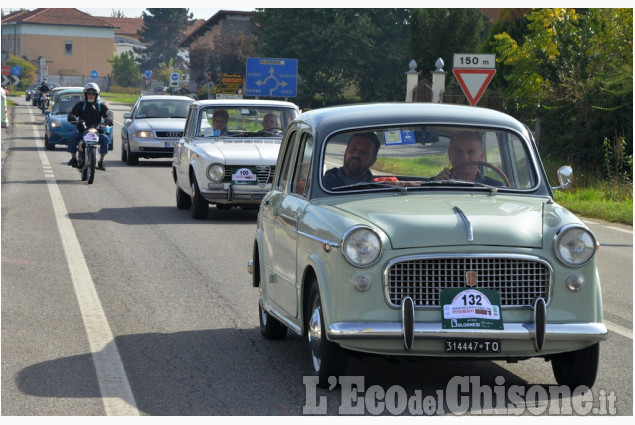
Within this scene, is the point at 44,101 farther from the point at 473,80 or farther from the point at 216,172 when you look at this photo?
the point at 216,172

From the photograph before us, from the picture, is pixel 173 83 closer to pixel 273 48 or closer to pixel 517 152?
pixel 273 48

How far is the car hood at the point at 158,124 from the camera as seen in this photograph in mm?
28234

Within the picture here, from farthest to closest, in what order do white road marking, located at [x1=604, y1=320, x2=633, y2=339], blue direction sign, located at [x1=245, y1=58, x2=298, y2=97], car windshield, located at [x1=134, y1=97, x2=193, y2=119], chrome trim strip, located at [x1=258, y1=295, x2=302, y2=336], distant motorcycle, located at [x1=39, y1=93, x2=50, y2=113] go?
distant motorcycle, located at [x1=39, y1=93, x2=50, y2=113]
blue direction sign, located at [x1=245, y1=58, x2=298, y2=97]
car windshield, located at [x1=134, y1=97, x2=193, y2=119]
white road marking, located at [x1=604, y1=320, x2=633, y2=339]
chrome trim strip, located at [x1=258, y1=295, x2=302, y2=336]

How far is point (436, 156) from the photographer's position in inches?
306

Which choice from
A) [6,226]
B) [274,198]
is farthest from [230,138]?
[274,198]

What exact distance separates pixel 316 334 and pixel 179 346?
161 cm

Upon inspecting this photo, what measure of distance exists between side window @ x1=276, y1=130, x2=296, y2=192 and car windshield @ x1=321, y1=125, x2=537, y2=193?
69 centimetres

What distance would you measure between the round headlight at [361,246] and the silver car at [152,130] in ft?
72.0

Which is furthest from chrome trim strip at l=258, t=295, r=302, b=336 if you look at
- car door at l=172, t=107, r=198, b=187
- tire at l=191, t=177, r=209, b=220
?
car door at l=172, t=107, r=198, b=187

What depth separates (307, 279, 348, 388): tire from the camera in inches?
256

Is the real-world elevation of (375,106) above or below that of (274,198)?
above

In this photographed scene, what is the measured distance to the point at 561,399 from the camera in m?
6.49

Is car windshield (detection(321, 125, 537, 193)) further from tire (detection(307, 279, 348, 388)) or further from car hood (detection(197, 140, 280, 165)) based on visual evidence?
car hood (detection(197, 140, 280, 165))

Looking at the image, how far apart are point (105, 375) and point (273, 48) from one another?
7663 cm
